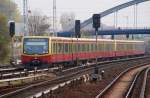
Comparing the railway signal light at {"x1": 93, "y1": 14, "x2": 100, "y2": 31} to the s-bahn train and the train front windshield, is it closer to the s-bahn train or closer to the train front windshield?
the s-bahn train

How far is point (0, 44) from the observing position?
72.8 meters

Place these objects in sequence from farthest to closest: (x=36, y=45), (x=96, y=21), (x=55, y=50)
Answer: (x=55, y=50) → (x=36, y=45) → (x=96, y=21)

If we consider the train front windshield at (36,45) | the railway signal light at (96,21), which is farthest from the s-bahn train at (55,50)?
the railway signal light at (96,21)

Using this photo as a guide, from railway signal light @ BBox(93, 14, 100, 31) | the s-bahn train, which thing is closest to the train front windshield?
the s-bahn train

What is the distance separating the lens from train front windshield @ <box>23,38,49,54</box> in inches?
1751

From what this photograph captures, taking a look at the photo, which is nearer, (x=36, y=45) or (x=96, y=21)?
(x=96, y=21)

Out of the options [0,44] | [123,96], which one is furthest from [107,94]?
[0,44]

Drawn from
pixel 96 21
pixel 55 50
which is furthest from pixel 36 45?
pixel 96 21

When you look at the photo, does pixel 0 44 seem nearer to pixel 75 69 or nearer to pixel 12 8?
pixel 75 69

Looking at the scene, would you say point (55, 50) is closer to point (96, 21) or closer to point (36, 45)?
point (36, 45)

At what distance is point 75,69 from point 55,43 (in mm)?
3976

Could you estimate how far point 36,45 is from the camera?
44469mm

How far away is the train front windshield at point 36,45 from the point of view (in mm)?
44469

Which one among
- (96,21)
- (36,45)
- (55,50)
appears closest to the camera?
(96,21)
